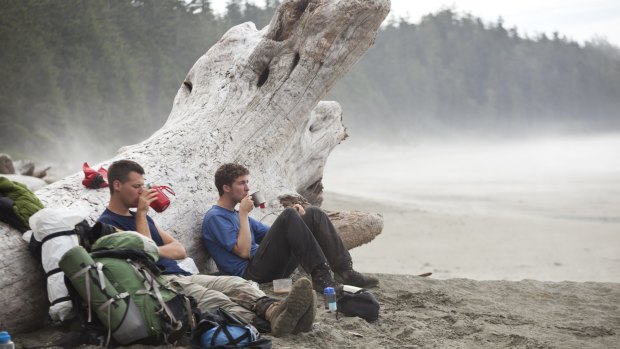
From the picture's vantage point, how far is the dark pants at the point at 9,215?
5028 millimetres

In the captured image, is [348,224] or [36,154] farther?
[36,154]

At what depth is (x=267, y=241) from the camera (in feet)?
20.1

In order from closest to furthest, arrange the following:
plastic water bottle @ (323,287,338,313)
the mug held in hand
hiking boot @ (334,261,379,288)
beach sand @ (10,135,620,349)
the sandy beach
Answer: beach sand @ (10,135,620,349), plastic water bottle @ (323,287,338,313), the mug held in hand, hiking boot @ (334,261,379,288), the sandy beach

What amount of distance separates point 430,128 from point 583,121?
15.3m

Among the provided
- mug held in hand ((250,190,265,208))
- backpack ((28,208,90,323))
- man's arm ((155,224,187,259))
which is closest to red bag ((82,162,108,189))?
man's arm ((155,224,187,259))

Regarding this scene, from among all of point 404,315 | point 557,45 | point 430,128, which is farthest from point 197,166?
point 557,45

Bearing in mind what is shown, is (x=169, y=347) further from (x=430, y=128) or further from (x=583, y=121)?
Result: (x=583, y=121)

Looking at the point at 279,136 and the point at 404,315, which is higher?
the point at 279,136

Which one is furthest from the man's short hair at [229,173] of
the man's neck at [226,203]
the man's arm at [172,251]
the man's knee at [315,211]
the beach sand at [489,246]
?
the beach sand at [489,246]

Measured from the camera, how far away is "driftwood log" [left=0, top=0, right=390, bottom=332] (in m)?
6.89

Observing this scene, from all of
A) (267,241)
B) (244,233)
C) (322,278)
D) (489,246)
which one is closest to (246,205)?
(244,233)

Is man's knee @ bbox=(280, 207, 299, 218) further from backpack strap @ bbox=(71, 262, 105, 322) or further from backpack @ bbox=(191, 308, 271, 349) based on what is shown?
backpack strap @ bbox=(71, 262, 105, 322)

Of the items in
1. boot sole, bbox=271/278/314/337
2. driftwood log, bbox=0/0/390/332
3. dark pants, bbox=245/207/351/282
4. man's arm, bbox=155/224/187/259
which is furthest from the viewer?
driftwood log, bbox=0/0/390/332

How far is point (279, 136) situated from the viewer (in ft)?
25.6
